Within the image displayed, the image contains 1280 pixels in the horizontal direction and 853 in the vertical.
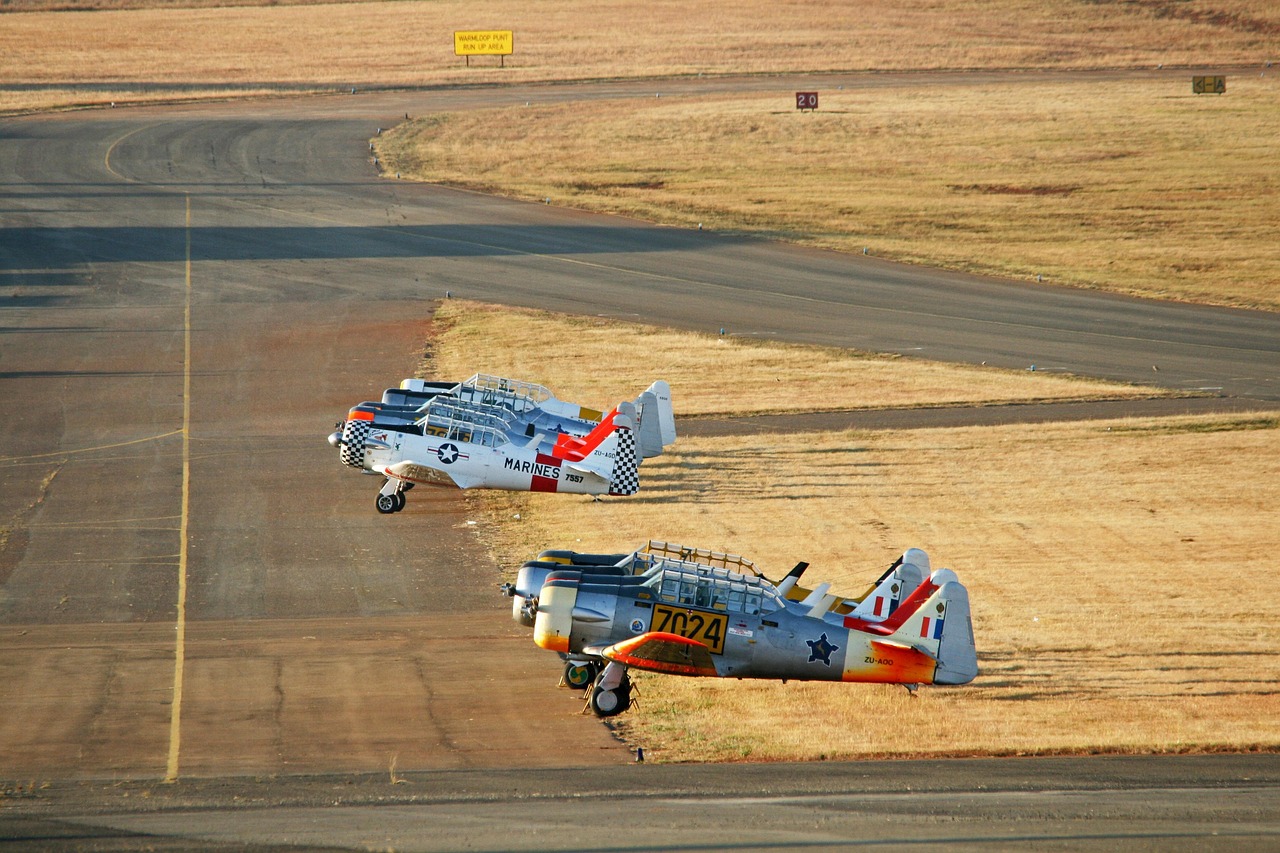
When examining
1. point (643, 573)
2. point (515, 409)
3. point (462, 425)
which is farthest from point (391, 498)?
point (643, 573)

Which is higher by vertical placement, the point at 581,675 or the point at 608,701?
the point at 581,675

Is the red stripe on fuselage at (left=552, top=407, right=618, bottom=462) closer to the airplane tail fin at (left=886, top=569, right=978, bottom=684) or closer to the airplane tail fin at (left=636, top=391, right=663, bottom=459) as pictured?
the airplane tail fin at (left=636, top=391, right=663, bottom=459)

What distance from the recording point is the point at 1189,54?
10669 centimetres

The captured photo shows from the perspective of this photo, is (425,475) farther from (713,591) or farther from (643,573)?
(713,591)

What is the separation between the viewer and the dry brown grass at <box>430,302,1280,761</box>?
21.2m

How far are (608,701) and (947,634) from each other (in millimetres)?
5512

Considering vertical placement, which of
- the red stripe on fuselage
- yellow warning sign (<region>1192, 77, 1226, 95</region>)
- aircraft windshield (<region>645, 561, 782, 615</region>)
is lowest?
aircraft windshield (<region>645, 561, 782, 615</region>)

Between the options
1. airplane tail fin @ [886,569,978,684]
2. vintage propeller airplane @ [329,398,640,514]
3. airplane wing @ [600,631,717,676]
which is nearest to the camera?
airplane wing @ [600,631,717,676]

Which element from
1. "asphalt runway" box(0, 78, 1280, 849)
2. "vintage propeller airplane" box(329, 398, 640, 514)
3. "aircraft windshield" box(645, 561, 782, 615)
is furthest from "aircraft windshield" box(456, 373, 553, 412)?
"aircraft windshield" box(645, 561, 782, 615)

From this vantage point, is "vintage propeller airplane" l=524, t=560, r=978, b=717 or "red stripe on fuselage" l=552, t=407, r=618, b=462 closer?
"vintage propeller airplane" l=524, t=560, r=978, b=717

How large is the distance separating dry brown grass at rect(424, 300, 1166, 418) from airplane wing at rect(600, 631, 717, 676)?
19748mm

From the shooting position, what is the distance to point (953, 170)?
7412 centimetres

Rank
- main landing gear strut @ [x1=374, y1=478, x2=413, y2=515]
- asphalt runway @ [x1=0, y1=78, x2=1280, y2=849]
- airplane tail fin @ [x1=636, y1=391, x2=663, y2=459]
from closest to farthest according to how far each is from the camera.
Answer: asphalt runway @ [x1=0, y1=78, x2=1280, y2=849] < main landing gear strut @ [x1=374, y1=478, x2=413, y2=515] < airplane tail fin @ [x1=636, y1=391, x2=663, y2=459]

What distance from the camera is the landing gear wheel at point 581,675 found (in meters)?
21.9
